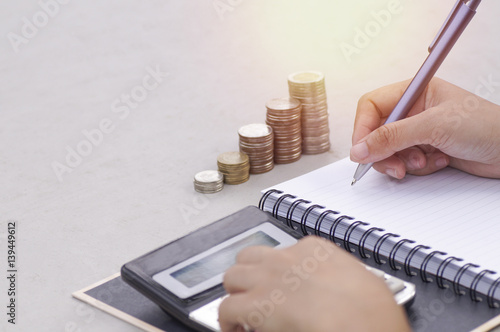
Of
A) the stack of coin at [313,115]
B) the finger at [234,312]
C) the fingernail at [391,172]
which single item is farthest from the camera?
the stack of coin at [313,115]

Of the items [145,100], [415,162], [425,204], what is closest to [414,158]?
[415,162]

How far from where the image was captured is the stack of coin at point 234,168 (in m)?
1.38

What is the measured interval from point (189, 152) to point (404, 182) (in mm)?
461

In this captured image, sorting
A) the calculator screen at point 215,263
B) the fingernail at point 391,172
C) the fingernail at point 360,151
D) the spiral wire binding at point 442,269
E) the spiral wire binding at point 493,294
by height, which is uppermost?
the fingernail at point 360,151

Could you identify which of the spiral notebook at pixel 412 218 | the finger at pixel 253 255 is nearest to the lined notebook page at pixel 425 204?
the spiral notebook at pixel 412 218

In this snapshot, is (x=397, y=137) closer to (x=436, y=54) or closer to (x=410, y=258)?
(x=436, y=54)

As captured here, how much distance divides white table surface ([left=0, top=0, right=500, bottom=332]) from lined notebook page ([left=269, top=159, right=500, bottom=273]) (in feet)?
0.54

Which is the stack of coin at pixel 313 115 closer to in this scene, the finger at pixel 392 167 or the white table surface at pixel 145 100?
the white table surface at pixel 145 100

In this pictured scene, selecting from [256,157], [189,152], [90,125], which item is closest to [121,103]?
[90,125]

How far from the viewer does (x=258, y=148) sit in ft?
4.65

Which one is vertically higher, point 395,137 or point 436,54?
point 436,54

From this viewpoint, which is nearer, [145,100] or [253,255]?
[253,255]

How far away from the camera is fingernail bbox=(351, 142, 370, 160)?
1246 millimetres

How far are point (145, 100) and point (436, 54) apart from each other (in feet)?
2.48
